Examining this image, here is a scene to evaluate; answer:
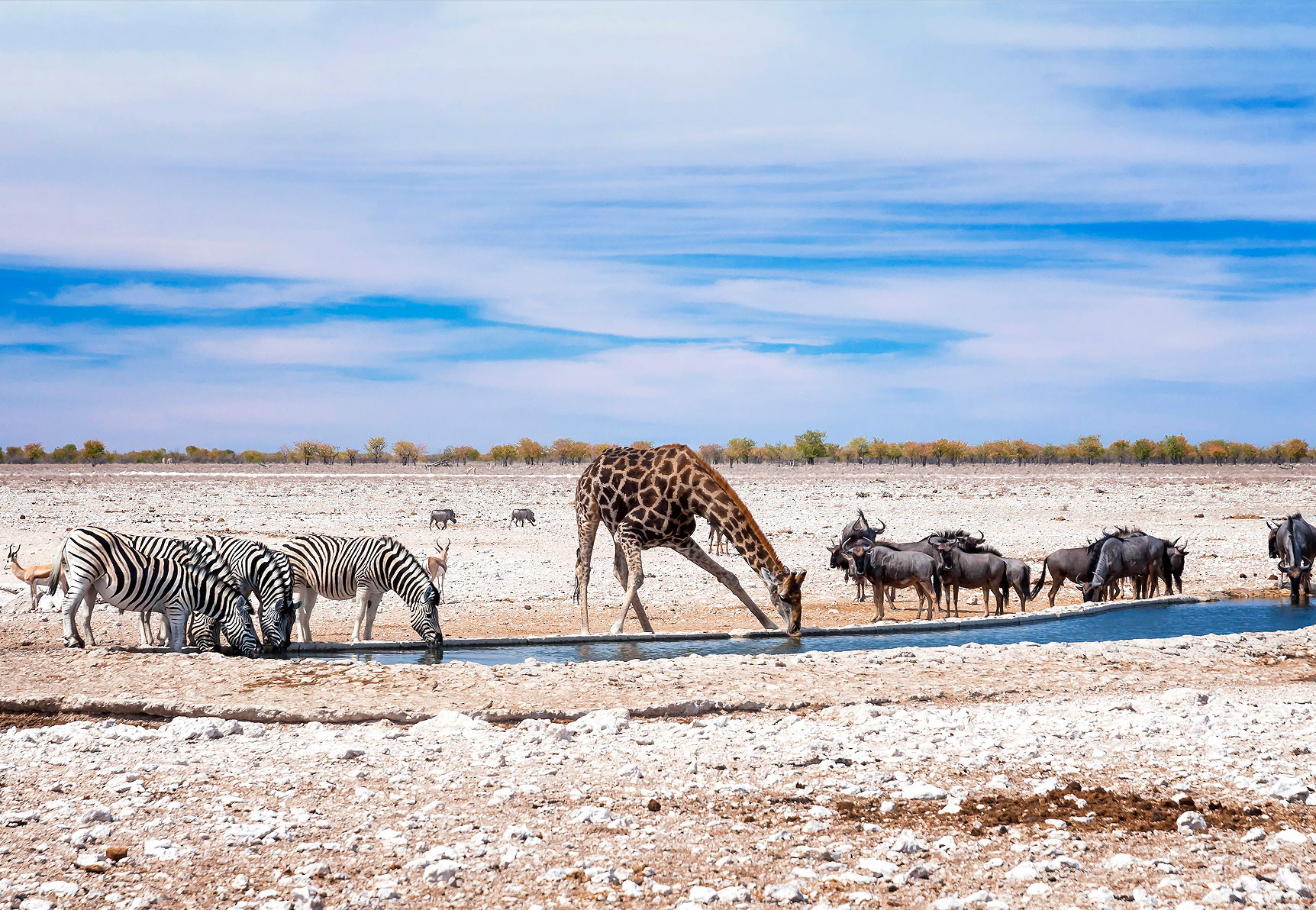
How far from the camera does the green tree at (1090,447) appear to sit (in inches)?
5279

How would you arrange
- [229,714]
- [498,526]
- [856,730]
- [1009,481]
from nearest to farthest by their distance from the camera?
[856,730], [229,714], [498,526], [1009,481]

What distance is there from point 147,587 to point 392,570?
265 cm

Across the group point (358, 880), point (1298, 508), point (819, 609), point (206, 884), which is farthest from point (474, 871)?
point (1298, 508)

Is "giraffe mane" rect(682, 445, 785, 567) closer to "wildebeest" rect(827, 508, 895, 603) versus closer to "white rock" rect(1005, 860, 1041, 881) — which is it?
"wildebeest" rect(827, 508, 895, 603)

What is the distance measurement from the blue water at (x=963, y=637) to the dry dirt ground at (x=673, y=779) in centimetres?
156

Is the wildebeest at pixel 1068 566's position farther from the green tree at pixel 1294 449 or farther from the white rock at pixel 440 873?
the green tree at pixel 1294 449

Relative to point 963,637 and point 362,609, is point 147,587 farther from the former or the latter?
point 963,637

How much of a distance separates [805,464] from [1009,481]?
4045cm

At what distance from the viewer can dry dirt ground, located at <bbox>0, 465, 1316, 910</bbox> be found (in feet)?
16.1

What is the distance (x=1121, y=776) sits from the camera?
6453 mm

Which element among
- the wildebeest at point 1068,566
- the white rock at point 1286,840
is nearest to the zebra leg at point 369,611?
the white rock at point 1286,840

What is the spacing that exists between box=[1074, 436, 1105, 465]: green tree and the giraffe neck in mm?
122914

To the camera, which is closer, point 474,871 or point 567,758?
point 474,871

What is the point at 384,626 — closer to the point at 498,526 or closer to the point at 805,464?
the point at 498,526
